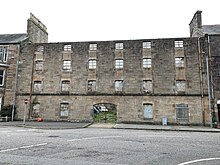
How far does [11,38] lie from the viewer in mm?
30391

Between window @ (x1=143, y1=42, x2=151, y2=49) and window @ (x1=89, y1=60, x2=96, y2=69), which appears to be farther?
window @ (x1=89, y1=60, x2=96, y2=69)

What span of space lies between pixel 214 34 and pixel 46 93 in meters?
21.9

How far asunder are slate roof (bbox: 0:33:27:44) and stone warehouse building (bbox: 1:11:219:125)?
68.3 inches

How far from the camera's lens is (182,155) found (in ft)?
25.0

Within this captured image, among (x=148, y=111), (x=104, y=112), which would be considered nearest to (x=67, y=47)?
(x=104, y=112)

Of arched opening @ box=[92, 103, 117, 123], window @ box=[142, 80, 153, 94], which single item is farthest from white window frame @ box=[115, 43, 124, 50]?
arched opening @ box=[92, 103, 117, 123]

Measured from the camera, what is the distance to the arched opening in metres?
25.4

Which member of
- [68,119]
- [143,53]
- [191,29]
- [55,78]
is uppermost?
[191,29]

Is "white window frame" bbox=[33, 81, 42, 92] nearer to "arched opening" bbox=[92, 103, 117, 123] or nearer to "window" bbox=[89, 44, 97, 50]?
"arched opening" bbox=[92, 103, 117, 123]

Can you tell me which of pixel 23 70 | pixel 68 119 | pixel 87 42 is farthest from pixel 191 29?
pixel 23 70

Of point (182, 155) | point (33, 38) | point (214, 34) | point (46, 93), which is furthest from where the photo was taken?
point (33, 38)

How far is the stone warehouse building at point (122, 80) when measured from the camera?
2411 cm

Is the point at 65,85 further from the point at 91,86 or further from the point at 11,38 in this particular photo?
the point at 11,38

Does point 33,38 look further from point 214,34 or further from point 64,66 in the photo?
point 214,34
